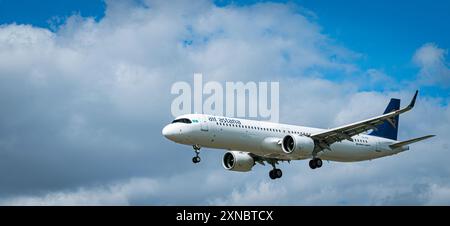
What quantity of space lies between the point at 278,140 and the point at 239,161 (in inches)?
283

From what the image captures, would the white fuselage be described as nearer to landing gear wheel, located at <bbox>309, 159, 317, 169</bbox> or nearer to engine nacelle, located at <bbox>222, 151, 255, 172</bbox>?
landing gear wheel, located at <bbox>309, 159, 317, 169</bbox>

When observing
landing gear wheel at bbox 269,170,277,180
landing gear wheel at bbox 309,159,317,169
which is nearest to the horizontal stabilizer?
landing gear wheel at bbox 309,159,317,169

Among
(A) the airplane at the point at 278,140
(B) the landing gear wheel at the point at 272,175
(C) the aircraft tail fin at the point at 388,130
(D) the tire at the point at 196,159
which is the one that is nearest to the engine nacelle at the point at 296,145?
(A) the airplane at the point at 278,140

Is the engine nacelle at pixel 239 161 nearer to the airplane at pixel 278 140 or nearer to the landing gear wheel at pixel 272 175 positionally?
the airplane at pixel 278 140

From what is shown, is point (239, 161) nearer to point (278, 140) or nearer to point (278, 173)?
point (278, 173)

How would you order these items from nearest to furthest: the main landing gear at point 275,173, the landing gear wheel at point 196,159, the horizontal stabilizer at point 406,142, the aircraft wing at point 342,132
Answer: the landing gear wheel at point 196,159, the aircraft wing at point 342,132, the horizontal stabilizer at point 406,142, the main landing gear at point 275,173

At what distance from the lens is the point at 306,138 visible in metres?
63.2

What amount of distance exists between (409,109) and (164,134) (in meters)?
19.5

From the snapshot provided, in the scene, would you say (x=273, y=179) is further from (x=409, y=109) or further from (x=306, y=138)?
(x=409, y=109)

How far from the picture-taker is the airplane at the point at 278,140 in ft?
193

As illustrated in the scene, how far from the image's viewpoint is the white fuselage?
5872 cm
